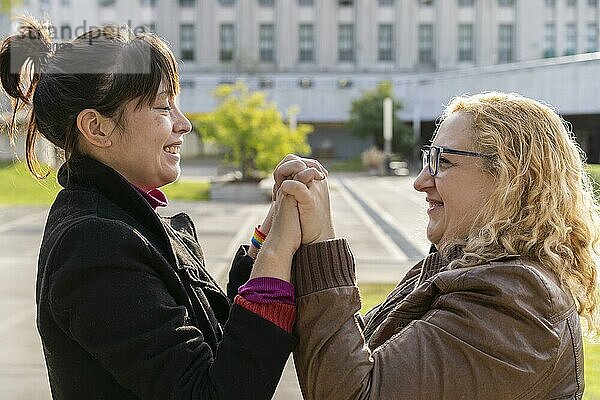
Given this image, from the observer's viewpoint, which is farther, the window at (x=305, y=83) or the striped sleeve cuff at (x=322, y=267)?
the window at (x=305, y=83)

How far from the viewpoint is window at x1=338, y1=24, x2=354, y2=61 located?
2886 centimetres

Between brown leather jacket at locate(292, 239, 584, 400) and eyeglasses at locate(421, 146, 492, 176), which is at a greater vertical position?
eyeglasses at locate(421, 146, 492, 176)

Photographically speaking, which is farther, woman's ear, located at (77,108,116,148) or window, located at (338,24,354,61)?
window, located at (338,24,354,61)

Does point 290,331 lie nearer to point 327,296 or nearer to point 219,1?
point 327,296

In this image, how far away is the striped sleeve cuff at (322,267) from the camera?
1191 mm

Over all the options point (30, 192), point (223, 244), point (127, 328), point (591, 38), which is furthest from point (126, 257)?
point (591, 38)

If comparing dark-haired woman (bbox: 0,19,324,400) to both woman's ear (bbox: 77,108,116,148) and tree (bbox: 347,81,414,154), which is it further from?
tree (bbox: 347,81,414,154)

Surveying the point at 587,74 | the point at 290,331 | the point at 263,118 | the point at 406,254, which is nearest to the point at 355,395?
the point at 290,331

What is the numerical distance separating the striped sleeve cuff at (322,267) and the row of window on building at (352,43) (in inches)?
1101

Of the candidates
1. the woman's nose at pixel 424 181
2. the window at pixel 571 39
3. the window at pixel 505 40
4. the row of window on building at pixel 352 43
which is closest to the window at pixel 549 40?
→ the row of window on building at pixel 352 43

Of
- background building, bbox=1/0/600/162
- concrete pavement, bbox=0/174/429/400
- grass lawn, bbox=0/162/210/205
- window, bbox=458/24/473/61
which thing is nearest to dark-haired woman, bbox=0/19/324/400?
concrete pavement, bbox=0/174/429/400

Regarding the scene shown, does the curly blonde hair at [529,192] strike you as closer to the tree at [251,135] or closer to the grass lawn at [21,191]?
the grass lawn at [21,191]

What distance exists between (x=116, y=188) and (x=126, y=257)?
0.13m

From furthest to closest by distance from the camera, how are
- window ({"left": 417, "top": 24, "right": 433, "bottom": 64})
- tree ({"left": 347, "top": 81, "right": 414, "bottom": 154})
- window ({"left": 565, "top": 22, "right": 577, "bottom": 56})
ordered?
window ({"left": 417, "top": 24, "right": 433, "bottom": 64}) < window ({"left": 565, "top": 22, "right": 577, "bottom": 56}) < tree ({"left": 347, "top": 81, "right": 414, "bottom": 154})
